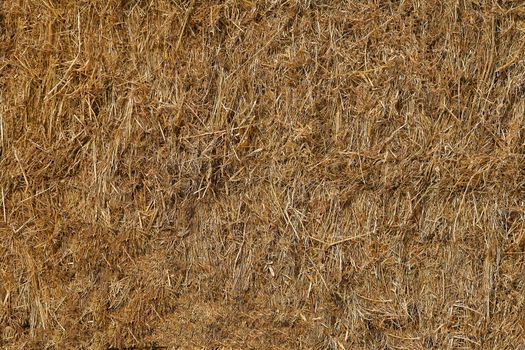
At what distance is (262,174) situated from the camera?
9.68 feet

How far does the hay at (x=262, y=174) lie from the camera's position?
112 inches

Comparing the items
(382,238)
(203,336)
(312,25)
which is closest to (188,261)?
(203,336)

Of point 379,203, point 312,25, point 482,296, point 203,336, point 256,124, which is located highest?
point 312,25

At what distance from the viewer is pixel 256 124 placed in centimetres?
292

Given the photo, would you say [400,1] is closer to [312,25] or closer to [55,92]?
[312,25]

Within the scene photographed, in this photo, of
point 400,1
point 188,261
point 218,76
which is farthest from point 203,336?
point 400,1

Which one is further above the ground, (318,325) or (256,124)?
(256,124)

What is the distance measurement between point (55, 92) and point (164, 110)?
458 millimetres

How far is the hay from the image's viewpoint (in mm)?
2854

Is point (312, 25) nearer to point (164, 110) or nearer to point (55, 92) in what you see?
point (164, 110)

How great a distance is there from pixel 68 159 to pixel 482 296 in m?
1.77

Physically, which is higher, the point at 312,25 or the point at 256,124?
the point at 312,25

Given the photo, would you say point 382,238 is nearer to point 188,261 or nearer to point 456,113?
point 456,113

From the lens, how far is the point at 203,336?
2980 millimetres
